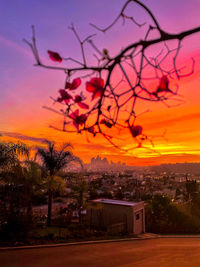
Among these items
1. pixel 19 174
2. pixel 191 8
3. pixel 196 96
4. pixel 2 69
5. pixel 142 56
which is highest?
pixel 191 8

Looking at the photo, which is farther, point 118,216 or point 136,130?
point 118,216

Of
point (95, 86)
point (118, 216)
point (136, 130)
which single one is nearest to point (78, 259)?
point (136, 130)

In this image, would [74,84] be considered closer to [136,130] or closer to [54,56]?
[54,56]

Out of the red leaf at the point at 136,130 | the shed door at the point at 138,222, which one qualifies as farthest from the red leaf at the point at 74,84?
the shed door at the point at 138,222

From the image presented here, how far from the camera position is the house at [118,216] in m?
15.8

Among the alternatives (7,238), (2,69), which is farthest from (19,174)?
(2,69)

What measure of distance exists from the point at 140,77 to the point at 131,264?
20.9 ft

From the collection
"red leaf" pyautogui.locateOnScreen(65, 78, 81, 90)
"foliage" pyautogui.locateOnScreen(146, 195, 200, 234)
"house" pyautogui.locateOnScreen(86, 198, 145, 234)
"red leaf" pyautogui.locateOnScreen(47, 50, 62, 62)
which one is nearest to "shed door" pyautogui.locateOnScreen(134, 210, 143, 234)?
"house" pyautogui.locateOnScreen(86, 198, 145, 234)

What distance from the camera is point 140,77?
4.60 feet

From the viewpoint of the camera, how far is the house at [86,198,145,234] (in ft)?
51.8

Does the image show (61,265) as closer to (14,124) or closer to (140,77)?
(14,124)

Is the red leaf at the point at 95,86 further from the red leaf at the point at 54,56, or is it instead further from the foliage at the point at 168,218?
the foliage at the point at 168,218

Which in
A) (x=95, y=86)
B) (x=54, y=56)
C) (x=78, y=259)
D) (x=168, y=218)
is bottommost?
(x=168, y=218)

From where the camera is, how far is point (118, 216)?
16.2 meters
